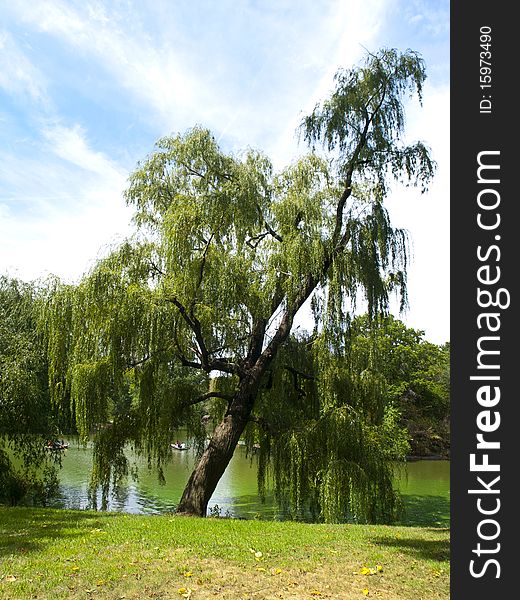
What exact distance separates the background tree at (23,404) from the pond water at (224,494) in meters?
0.96

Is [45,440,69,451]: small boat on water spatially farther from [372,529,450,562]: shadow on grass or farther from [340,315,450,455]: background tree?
[340,315,450,455]: background tree

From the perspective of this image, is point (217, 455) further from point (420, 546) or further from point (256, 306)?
point (420, 546)

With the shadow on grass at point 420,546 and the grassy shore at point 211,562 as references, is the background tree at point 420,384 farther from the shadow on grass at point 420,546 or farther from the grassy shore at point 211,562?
the grassy shore at point 211,562

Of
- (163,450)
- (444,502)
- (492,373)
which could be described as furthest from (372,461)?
(444,502)

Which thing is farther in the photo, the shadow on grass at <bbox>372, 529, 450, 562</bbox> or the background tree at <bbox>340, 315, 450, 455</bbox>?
the background tree at <bbox>340, 315, 450, 455</bbox>

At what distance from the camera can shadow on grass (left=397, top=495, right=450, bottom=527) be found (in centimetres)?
1465

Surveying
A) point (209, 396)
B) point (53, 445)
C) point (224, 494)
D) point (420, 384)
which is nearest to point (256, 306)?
point (209, 396)

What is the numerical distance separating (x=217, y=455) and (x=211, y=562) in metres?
5.77

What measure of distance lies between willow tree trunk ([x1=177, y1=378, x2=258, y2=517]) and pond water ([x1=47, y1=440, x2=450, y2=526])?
133cm

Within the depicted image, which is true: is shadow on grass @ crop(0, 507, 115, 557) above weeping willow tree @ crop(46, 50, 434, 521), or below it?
below

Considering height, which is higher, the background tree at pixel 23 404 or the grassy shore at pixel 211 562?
the background tree at pixel 23 404

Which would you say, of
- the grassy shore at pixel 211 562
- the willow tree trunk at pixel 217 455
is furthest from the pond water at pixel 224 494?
the grassy shore at pixel 211 562

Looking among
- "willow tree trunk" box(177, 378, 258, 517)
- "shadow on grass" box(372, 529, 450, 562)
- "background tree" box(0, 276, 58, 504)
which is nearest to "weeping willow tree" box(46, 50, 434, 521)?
"willow tree trunk" box(177, 378, 258, 517)

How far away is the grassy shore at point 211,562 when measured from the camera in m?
5.00
